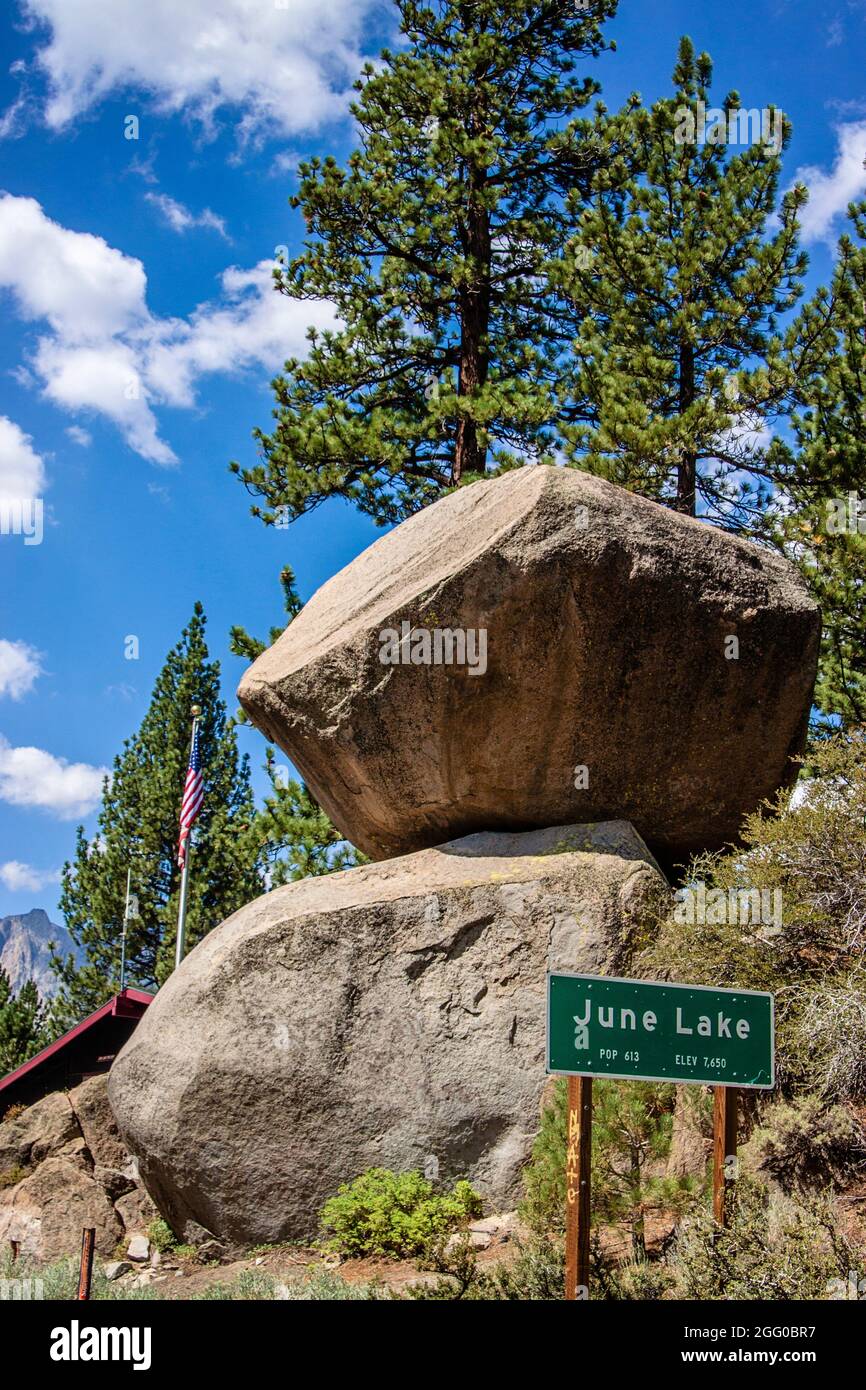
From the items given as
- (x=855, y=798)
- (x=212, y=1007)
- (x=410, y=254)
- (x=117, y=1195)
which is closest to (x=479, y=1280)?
(x=212, y=1007)

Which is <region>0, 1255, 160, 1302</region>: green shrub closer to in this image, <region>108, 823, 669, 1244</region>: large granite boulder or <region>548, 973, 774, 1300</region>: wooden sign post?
<region>108, 823, 669, 1244</region>: large granite boulder

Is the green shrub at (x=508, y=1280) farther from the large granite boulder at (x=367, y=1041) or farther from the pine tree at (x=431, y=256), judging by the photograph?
the pine tree at (x=431, y=256)

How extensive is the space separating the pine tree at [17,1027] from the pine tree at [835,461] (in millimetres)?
17908

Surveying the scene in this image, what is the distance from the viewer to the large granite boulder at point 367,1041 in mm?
9086

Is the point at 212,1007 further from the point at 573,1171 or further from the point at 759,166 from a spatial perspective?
the point at 759,166

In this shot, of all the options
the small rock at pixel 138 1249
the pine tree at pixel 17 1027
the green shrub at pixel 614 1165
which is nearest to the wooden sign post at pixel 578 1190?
the green shrub at pixel 614 1165

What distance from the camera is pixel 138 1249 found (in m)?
10.2

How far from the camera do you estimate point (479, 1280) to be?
6.84 m

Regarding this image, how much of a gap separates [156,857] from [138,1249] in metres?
19.7

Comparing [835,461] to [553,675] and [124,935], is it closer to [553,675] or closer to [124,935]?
[553,675]

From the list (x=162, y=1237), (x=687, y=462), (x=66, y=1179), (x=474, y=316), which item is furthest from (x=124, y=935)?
(x=162, y=1237)

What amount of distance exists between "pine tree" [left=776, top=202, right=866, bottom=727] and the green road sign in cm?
1119

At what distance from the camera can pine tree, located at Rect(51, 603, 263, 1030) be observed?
2842cm

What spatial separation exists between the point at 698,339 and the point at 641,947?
427 inches
